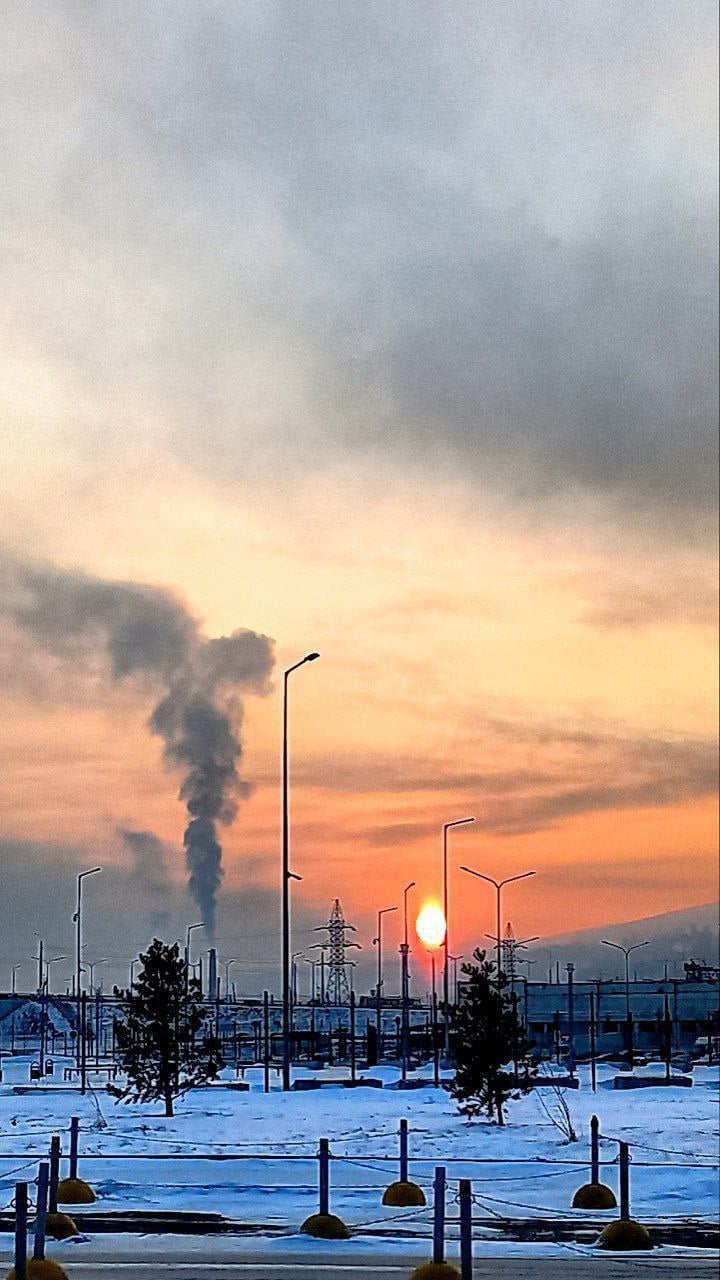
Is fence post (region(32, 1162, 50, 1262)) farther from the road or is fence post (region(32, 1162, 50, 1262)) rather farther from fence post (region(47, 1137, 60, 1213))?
fence post (region(47, 1137, 60, 1213))

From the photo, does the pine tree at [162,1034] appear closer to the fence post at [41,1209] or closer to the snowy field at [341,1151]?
the snowy field at [341,1151]

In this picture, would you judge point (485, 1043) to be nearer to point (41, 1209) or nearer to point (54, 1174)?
point (54, 1174)

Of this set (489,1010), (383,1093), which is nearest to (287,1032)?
(383,1093)

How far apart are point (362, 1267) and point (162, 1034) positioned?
25.2 meters

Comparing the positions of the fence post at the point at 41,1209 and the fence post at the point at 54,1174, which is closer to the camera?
the fence post at the point at 41,1209

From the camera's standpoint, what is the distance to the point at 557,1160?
3312cm

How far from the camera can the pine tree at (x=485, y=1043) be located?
1695 inches

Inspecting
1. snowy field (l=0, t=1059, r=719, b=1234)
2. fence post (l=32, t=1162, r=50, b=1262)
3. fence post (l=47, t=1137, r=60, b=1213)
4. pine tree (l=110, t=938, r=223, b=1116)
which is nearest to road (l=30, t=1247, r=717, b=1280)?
fence post (l=32, t=1162, r=50, b=1262)

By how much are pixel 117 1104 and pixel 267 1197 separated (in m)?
15.7

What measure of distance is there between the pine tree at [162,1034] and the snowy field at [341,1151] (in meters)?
0.80

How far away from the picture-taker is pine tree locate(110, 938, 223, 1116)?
4231 centimetres

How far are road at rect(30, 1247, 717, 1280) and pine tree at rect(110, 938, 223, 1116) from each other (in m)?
21.2

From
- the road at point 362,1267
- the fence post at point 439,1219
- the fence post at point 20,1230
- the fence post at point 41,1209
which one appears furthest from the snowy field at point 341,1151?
the fence post at point 20,1230

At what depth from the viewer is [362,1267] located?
65.5 ft
